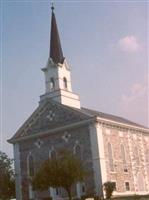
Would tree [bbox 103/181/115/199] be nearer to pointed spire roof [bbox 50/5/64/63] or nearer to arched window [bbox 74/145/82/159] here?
arched window [bbox 74/145/82/159]

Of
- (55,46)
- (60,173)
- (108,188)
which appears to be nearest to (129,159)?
(108,188)

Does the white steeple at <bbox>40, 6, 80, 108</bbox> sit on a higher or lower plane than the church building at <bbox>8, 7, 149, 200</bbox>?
higher

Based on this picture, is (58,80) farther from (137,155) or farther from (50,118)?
(137,155)

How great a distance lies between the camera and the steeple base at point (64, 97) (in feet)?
196

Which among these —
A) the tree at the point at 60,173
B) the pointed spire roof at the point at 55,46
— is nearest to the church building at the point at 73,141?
the pointed spire roof at the point at 55,46

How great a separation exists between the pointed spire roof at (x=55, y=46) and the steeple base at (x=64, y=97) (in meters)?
4.62

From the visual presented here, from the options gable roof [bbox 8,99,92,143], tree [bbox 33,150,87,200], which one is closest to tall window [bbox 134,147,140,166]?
gable roof [bbox 8,99,92,143]

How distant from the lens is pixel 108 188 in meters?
50.8

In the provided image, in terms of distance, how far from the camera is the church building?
177ft

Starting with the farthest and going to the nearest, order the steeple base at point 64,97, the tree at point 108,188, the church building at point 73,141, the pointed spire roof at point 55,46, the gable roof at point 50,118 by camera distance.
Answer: the pointed spire roof at point 55,46 < the steeple base at point 64,97 < the gable roof at point 50,118 < the church building at point 73,141 < the tree at point 108,188

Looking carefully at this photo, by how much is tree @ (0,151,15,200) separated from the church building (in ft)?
9.48

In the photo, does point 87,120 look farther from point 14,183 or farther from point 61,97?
point 14,183

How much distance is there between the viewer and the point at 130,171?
58.8m

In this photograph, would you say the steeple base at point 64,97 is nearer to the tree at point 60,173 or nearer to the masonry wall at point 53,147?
the masonry wall at point 53,147
